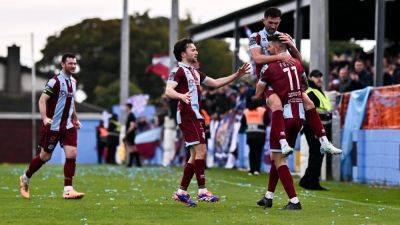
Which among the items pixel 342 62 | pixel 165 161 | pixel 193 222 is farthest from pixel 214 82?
pixel 165 161

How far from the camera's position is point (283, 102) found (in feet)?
42.8

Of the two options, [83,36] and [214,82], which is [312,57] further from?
[83,36]

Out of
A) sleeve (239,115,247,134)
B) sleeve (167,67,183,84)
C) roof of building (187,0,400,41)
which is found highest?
roof of building (187,0,400,41)

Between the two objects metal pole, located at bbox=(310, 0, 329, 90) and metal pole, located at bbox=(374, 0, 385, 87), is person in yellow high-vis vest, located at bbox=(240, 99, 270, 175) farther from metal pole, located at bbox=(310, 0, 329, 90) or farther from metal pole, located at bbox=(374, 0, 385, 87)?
metal pole, located at bbox=(374, 0, 385, 87)

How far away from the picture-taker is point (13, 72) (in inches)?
2817

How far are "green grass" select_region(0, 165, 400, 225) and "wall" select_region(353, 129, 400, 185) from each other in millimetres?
585

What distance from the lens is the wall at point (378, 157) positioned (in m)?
20.2

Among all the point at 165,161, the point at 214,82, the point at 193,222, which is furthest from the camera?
the point at 165,161

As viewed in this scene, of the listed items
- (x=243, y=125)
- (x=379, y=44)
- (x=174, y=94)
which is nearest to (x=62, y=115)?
(x=174, y=94)

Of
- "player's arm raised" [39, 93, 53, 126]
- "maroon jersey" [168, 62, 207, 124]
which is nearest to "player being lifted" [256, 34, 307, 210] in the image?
"maroon jersey" [168, 62, 207, 124]

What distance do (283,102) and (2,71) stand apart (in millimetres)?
61226

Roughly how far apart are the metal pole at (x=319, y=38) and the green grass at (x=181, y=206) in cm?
373

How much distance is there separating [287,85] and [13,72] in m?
60.0

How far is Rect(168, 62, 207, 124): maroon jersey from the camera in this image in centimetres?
1395
